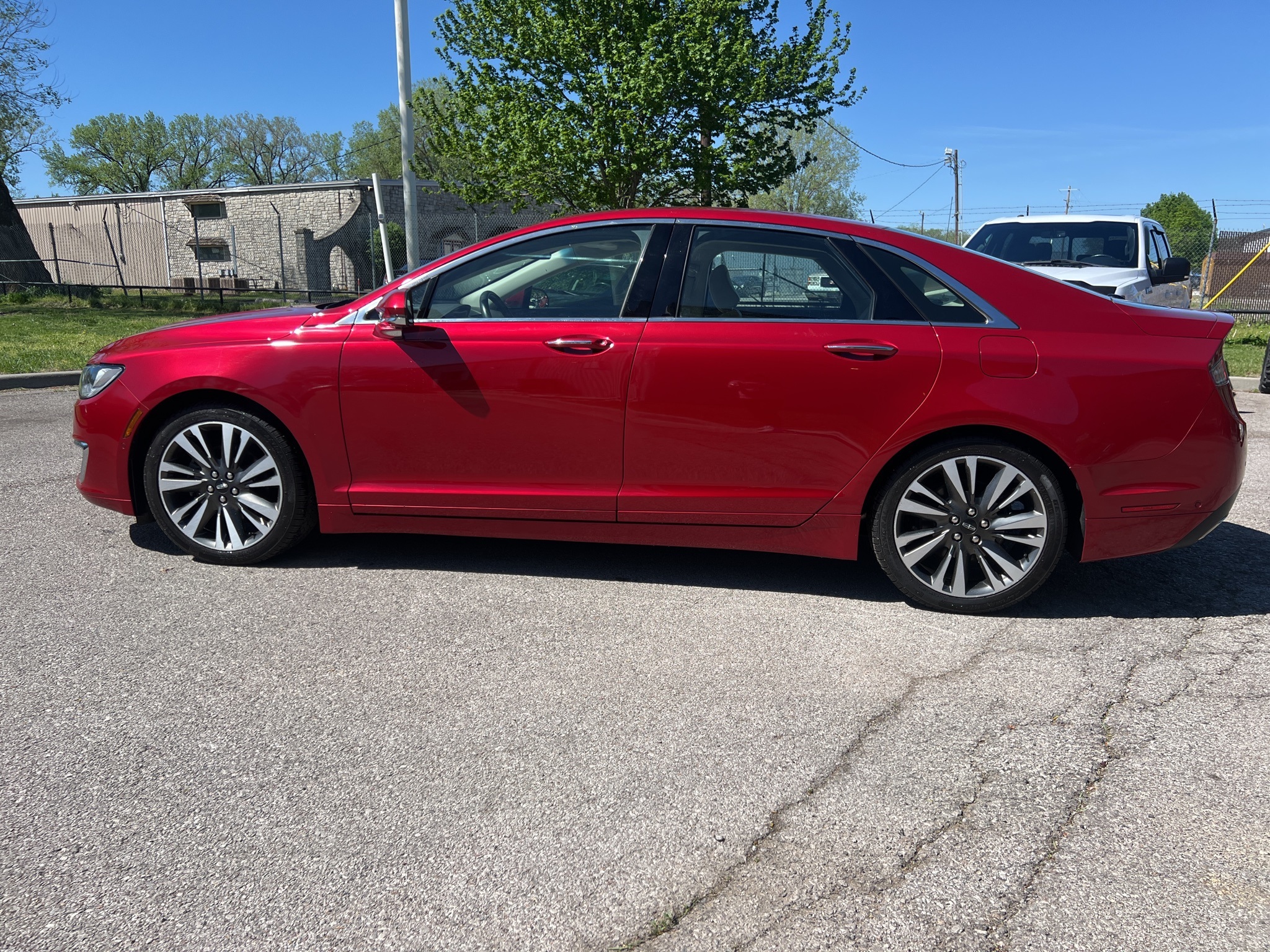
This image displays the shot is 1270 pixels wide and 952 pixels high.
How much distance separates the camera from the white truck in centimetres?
946

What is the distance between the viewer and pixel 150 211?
138ft

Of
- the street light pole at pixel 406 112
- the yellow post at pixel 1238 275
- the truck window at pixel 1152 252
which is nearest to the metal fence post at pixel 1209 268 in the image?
the yellow post at pixel 1238 275

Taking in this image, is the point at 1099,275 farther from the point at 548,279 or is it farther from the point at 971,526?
the point at 548,279

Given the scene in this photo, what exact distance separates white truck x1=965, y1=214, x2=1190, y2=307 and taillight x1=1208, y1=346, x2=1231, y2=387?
18.7 ft

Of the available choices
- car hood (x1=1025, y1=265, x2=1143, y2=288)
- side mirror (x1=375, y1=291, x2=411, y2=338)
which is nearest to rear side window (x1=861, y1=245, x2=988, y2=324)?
side mirror (x1=375, y1=291, x2=411, y2=338)

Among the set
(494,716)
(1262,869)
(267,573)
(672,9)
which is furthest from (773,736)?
(672,9)

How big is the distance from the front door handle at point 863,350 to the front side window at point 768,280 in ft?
0.42

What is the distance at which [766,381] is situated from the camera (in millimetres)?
4000

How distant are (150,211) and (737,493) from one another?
4506cm

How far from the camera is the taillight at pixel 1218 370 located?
154 inches

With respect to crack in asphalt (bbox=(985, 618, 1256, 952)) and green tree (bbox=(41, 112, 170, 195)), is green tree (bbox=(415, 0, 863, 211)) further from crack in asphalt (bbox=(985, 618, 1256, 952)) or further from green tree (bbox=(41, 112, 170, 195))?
green tree (bbox=(41, 112, 170, 195))

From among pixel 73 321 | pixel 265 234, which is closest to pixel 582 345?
pixel 73 321

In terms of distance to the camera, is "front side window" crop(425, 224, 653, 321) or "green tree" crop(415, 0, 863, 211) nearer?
"front side window" crop(425, 224, 653, 321)

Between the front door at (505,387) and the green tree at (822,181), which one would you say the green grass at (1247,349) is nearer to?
the front door at (505,387)
